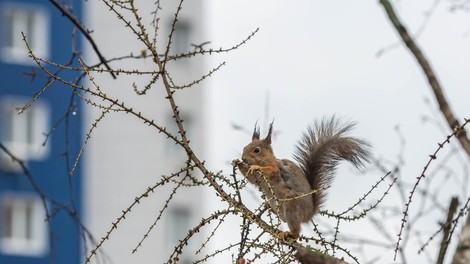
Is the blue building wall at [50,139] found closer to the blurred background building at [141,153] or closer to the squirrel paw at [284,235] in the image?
the blurred background building at [141,153]

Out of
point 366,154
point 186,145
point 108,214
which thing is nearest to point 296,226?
point 366,154

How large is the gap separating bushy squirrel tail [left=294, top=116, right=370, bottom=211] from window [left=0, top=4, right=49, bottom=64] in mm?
15422

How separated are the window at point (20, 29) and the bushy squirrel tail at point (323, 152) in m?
15.4

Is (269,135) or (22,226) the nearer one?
(269,135)

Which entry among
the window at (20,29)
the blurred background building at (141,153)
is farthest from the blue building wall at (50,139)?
the blurred background building at (141,153)

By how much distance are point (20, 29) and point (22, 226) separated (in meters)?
2.68

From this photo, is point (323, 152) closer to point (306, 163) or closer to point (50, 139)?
point (306, 163)

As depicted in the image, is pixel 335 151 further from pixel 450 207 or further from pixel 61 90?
pixel 61 90

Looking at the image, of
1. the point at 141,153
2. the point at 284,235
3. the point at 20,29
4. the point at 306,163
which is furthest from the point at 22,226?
the point at 284,235

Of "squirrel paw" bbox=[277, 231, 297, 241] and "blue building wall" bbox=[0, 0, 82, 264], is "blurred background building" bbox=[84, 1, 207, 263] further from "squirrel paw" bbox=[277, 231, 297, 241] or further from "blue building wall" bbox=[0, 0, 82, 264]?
"squirrel paw" bbox=[277, 231, 297, 241]

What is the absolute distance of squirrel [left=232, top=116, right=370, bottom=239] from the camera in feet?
14.5

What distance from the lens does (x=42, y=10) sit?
66.7 feet

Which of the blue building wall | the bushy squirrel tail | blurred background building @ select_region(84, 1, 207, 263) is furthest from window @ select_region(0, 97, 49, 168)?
the bushy squirrel tail

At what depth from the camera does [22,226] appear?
2003cm
